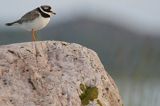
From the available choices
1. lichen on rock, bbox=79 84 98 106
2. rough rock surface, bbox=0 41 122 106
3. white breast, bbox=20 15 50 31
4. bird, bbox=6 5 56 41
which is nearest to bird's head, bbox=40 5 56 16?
bird, bbox=6 5 56 41

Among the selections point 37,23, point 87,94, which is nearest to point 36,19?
point 37,23

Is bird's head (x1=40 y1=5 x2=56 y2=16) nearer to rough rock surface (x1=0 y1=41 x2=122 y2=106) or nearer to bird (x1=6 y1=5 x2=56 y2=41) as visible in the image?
bird (x1=6 y1=5 x2=56 y2=41)

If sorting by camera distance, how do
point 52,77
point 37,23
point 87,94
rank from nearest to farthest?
point 52,77 → point 87,94 → point 37,23

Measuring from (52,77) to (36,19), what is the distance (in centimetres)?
400

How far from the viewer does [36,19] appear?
11594 millimetres

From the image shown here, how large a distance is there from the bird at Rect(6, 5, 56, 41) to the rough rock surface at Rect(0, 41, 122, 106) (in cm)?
313

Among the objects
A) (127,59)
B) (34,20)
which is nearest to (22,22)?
(34,20)

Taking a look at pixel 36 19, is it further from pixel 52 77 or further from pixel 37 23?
pixel 52 77

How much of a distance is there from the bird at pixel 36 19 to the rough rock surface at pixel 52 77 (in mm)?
3130

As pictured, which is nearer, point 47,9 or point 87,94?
point 87,94

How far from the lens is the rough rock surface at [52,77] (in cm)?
742

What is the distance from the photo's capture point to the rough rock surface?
7.42 meters

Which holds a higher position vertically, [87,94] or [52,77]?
[52,77]

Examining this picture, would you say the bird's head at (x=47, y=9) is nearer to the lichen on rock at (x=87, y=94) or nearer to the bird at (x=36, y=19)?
the bird at (x=36, y=19)
